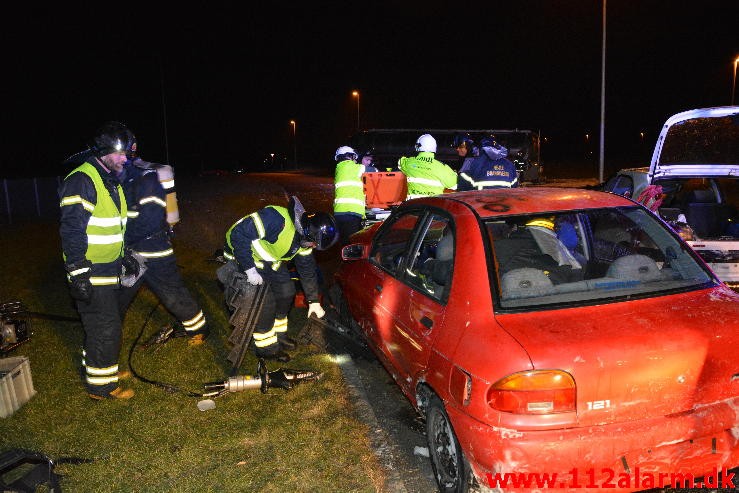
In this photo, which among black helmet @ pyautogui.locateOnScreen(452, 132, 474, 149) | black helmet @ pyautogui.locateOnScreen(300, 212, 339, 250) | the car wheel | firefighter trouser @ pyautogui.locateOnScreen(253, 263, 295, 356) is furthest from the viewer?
black helmet @ pyautogui.locateOnScreen(452, 132, 474, 149)

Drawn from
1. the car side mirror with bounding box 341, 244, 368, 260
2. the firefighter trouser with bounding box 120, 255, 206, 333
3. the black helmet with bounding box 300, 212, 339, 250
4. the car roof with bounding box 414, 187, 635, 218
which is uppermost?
the car roof with bounding box 414, 187, 635, 218

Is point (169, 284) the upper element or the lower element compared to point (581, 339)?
lower

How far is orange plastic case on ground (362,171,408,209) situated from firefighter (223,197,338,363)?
369 cm

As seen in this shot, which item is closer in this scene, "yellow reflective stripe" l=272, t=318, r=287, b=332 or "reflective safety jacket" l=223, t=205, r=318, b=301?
"reflective safety jacket" l=223, t=205, r=318, b=301

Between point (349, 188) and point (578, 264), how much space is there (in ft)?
13.1

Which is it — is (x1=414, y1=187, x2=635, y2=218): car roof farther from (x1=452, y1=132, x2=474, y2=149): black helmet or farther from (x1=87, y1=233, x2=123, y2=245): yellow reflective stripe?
(x1=452, y1=132, x2=474, y2=149): black helmet

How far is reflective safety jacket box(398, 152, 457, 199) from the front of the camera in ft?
23.5

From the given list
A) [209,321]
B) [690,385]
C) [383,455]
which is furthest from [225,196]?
[690,385]

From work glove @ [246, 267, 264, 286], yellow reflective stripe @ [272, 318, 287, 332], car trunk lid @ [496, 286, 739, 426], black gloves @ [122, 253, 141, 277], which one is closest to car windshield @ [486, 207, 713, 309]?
car trunk lid @ [496, 286, 739, 426]

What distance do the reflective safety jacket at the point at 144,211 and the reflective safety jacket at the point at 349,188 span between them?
8.62 feet

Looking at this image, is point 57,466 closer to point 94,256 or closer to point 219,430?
point 219,430

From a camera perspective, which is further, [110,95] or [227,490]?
[110,95]

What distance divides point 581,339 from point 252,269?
293 centimetres

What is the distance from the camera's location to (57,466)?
354 cm
